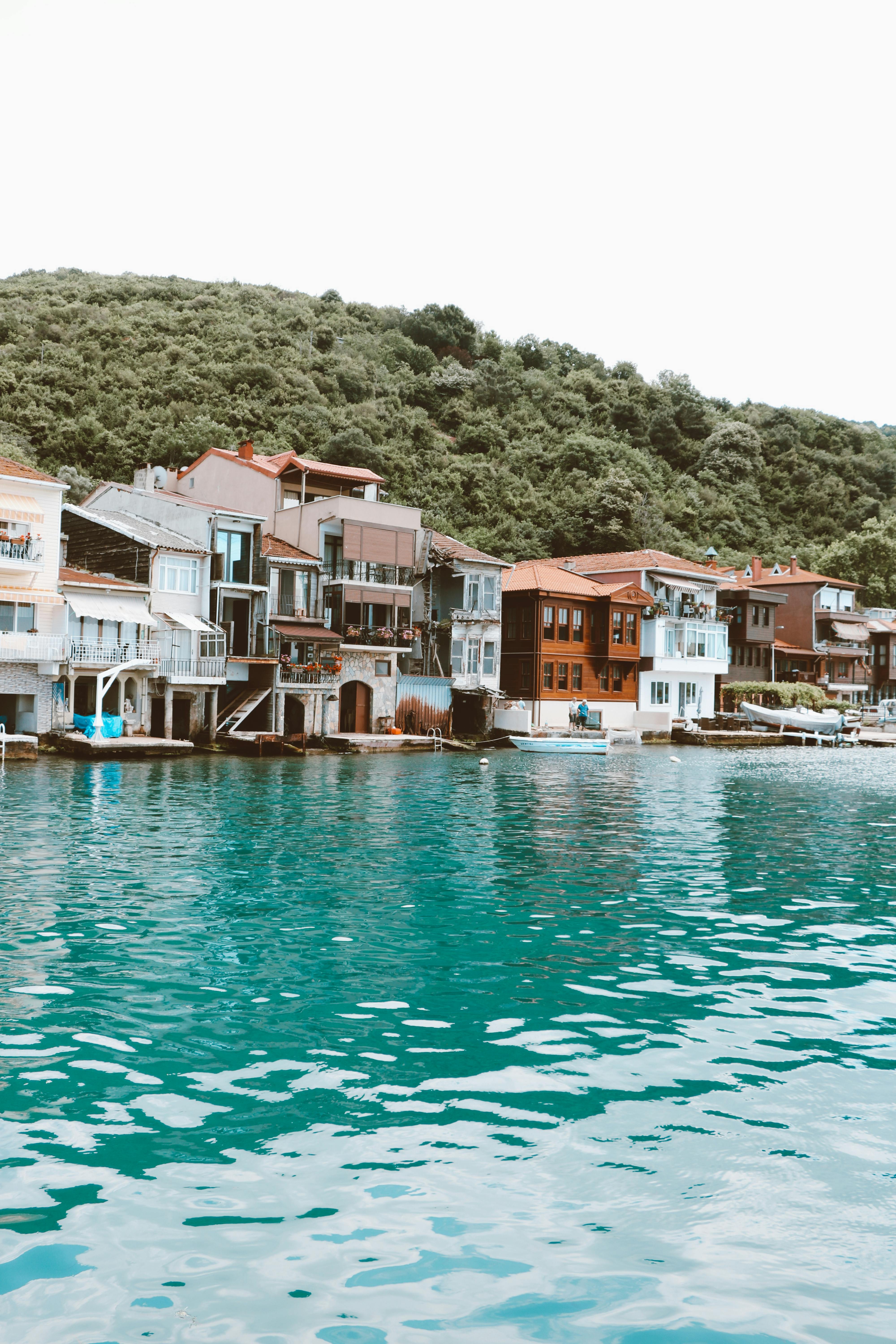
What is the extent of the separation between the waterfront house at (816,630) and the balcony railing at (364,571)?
1475 inches

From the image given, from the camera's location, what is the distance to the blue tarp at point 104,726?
41125mm

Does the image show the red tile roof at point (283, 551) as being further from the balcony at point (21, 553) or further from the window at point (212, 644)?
the balcony at point (21, 553)

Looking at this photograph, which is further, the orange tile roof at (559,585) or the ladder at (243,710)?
the orange tile roof at (559,585)

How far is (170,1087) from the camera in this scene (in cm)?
759

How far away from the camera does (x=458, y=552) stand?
58.2m

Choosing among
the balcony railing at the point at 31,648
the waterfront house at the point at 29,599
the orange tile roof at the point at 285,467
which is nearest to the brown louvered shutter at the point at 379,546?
the orange tile roof at the point at 285,467

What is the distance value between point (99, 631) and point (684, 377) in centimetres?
9089

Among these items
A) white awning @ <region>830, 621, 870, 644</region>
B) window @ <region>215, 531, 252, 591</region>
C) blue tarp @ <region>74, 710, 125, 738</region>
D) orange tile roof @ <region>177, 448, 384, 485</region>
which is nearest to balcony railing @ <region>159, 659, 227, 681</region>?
blue tarp @ <region>74, 710, 125, 738</region>

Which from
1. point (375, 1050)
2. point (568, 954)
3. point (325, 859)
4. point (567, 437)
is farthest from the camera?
point (567, 437)

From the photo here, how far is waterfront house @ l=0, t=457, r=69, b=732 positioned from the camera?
1609 inches

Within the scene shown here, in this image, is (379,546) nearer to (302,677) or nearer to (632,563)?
(302,677)

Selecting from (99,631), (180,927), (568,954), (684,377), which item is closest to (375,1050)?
(568,954)

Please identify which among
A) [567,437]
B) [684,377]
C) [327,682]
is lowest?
[327,682]

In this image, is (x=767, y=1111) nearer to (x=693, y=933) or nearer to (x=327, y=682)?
(x=693, y=933)
